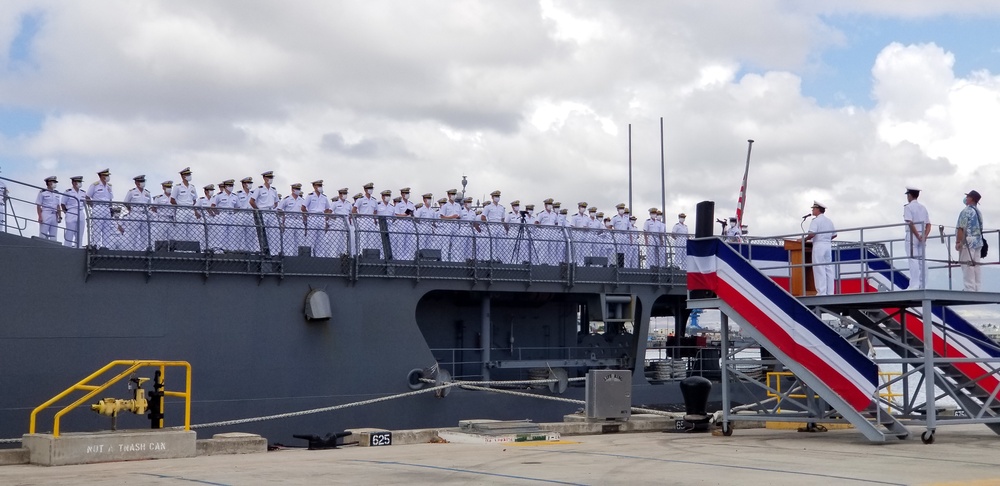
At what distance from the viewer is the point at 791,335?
47.1ft

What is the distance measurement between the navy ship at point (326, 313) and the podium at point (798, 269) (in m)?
4.54

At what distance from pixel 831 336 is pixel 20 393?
35.4ft

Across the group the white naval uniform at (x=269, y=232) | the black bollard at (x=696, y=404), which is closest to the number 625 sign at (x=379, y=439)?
the white naval uniform at (x=269, y=232)

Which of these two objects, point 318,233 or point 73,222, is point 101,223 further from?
point 318,233

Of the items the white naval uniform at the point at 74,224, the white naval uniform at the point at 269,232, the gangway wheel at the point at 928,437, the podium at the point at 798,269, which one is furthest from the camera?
the white naval uniform at the point at 269,232

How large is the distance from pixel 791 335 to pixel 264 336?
306 inches

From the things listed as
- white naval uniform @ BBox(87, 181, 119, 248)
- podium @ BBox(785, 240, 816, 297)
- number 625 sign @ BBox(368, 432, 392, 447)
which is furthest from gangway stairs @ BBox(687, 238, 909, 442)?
white naval uniform @ BBox(87, 181, 119, 248)

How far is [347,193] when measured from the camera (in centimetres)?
2053

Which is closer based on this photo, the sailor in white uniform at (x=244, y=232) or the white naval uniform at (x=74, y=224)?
the white naval uniform at (x=74, y=224)

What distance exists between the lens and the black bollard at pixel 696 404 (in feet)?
52.9

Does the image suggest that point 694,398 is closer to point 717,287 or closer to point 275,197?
point 717,287

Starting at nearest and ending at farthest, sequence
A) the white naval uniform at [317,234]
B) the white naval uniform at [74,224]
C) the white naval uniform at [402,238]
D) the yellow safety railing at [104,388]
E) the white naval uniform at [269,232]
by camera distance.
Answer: the yellow safety railing at [104,388] < the white naval uniform at [74,224] < the white naval uniform at [269,232] < the white naval uniform at [317,234] < the white naval uniform at [402,238]

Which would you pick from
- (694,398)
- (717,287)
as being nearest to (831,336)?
(717,287)

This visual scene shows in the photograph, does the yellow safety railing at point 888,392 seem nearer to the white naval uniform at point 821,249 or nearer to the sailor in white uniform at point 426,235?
the white naval uniform at point 821,249
